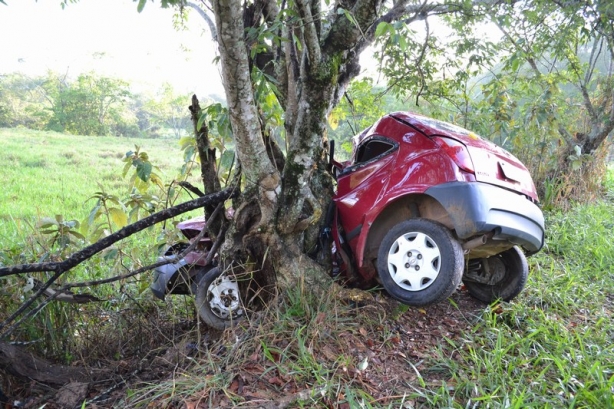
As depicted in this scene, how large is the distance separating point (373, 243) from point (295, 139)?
102cm

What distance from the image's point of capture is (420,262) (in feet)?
9.31

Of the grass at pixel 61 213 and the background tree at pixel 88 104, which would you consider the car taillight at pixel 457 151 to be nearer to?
the grass at pixel 61 213

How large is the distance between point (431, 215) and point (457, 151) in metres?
0.47

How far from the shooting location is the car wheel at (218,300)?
10.9ft

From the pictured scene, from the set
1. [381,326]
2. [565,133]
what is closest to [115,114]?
[565,133]

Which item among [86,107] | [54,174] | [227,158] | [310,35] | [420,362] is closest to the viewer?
[420,362]

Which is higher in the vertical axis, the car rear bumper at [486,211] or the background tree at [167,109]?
the background tree at [167,109]

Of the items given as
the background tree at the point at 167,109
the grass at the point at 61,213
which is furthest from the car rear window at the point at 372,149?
the background tree at the point at 167,109

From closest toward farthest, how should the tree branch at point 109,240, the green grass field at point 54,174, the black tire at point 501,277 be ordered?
the tree branch at point 109,240 → the black tire at point 501,277 → the green grass field at point 54,174

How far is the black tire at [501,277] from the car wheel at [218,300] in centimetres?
190

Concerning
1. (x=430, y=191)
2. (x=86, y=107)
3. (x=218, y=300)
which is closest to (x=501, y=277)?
(x=430, y=191)

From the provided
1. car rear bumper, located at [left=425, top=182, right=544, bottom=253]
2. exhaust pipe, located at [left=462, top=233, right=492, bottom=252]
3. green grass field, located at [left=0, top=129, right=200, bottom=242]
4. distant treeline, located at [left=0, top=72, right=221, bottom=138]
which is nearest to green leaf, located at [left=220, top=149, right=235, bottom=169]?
car rear bumper, located at [left=425, top=182, right=544, bottom=253]

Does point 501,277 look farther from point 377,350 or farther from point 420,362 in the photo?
point 377,350

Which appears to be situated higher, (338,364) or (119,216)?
(119,216)
